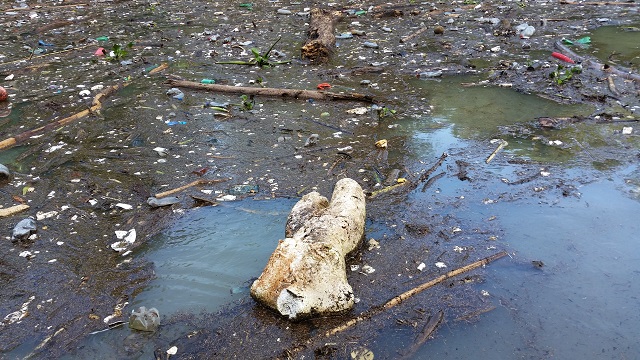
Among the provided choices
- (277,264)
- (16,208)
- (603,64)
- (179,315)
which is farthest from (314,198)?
(603,64)

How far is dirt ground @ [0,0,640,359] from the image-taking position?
2701 mm

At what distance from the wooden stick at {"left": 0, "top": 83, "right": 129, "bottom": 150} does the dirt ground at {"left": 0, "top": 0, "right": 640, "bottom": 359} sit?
4cm

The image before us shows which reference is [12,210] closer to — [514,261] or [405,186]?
[405,186]

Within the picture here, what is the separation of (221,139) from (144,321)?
2302mm

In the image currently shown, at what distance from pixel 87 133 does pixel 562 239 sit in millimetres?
4169

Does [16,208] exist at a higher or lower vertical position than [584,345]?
higher

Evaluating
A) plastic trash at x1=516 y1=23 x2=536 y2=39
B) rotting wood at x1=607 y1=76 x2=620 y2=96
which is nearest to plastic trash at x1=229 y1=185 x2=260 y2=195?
rotting wood at x1=607 y1=76 x2=620 y2=96

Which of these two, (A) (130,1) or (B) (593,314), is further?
(A) (130,1)

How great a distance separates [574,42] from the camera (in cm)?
681

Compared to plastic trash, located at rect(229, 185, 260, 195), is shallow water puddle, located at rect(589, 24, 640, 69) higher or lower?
lower

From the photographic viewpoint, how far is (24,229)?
3.33m

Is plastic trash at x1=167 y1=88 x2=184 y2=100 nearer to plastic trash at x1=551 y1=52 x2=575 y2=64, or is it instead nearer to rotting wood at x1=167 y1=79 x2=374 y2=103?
rotting wood at x1=167 y1=79 x2=374 y2=103

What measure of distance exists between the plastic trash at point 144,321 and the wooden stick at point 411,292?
0.91 meters

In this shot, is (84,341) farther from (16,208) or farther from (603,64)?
(603,64)
